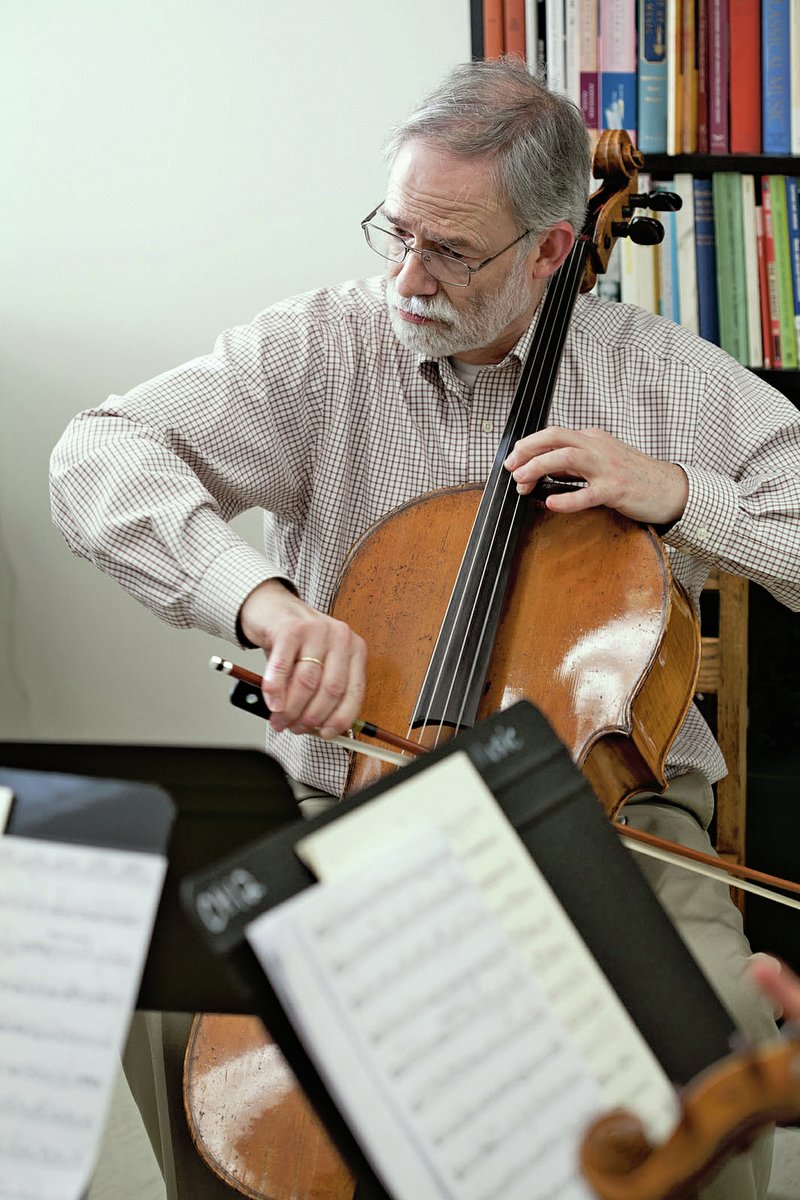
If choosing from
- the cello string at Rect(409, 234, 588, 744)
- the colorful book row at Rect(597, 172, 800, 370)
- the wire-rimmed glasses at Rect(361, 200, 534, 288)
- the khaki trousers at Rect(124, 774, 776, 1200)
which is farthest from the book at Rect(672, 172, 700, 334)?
the khaki trousers at Rect(124, 774, 776, 1200)

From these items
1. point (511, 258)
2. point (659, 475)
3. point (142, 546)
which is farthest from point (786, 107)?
point (142, 546)

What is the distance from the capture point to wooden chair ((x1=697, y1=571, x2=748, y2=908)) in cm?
176

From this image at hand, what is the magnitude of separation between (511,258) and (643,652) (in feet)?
1.97

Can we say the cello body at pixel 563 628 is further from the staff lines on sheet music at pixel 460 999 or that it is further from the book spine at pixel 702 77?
the book spine at pixel 702 77

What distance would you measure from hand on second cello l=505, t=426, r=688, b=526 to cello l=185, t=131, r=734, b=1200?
3 centimetres

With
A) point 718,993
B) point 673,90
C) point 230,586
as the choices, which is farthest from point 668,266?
point 718,993

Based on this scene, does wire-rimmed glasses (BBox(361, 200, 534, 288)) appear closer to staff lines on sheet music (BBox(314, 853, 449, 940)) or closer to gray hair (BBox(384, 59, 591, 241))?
gray hair (BBox(384, 59, 591, 241))

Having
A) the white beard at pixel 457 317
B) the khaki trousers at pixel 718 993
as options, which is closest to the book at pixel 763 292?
the white beard at pixel 457 317

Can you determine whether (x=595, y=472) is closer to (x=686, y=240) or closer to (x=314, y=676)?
(x=314, y=676)

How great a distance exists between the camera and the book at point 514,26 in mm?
1896

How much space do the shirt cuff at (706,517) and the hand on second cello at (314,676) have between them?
20.0 inches

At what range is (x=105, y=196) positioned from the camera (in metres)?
2.16

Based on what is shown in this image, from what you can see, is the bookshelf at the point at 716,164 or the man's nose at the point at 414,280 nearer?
the man's nose at the point at 414,280

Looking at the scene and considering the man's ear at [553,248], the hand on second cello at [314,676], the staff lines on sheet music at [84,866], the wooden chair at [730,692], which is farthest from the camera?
the wooden chair at [730,692]
